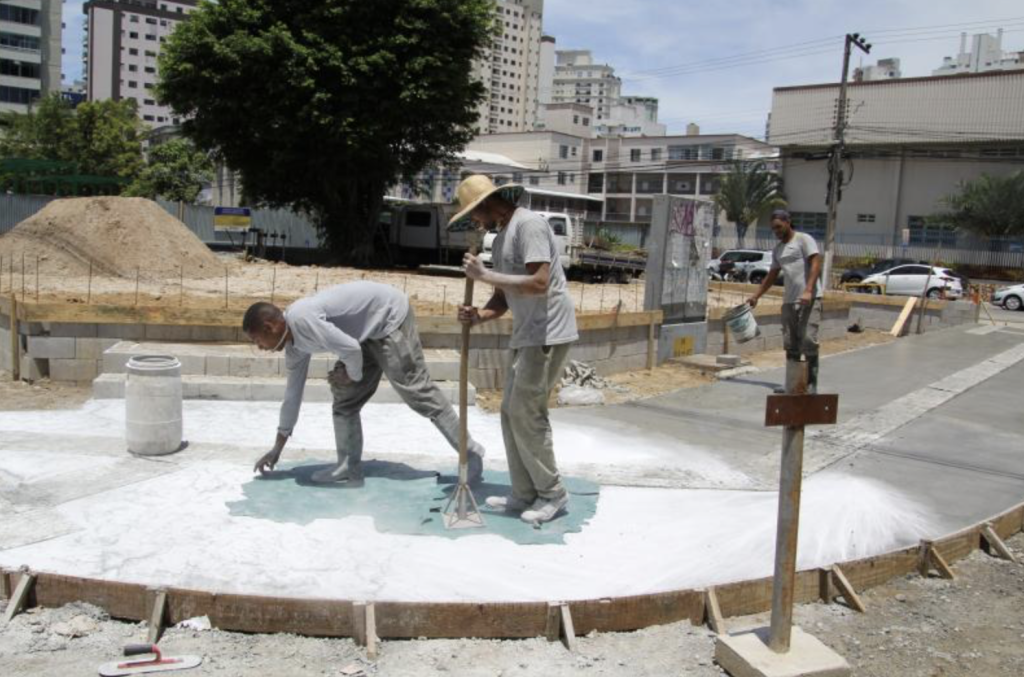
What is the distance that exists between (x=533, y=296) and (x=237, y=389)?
14.0 feet

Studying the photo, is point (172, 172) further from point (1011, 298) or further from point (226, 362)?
point (226, 362)

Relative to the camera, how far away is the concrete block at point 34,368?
8.28 meters

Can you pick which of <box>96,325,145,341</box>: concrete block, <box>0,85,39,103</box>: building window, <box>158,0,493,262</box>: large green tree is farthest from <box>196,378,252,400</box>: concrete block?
<box>0,85,39,103</box>: building window

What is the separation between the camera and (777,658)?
3.44 metres

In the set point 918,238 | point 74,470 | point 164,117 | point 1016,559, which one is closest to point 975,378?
point 1016,559

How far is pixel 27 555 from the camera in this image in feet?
14.1

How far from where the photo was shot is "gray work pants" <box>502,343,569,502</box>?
4742 millimetres

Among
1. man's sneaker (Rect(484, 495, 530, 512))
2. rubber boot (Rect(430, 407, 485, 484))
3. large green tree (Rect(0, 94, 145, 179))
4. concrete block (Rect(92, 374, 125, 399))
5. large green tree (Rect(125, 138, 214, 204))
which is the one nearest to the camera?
man's sneaker (Rect(484, 495, 530, 512))

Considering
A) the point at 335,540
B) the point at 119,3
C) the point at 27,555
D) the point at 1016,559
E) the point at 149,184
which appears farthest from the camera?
the point at 119,3

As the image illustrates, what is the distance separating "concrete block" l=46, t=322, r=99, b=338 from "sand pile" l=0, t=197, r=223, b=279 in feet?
26.0

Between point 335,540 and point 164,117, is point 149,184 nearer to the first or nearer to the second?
point 335,540

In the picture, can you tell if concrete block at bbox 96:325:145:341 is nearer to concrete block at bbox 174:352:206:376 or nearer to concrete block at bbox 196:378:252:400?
concrete block at bbox 174:352:206:376

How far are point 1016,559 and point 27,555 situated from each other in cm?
539

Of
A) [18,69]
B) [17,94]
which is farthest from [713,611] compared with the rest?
[18,69]
